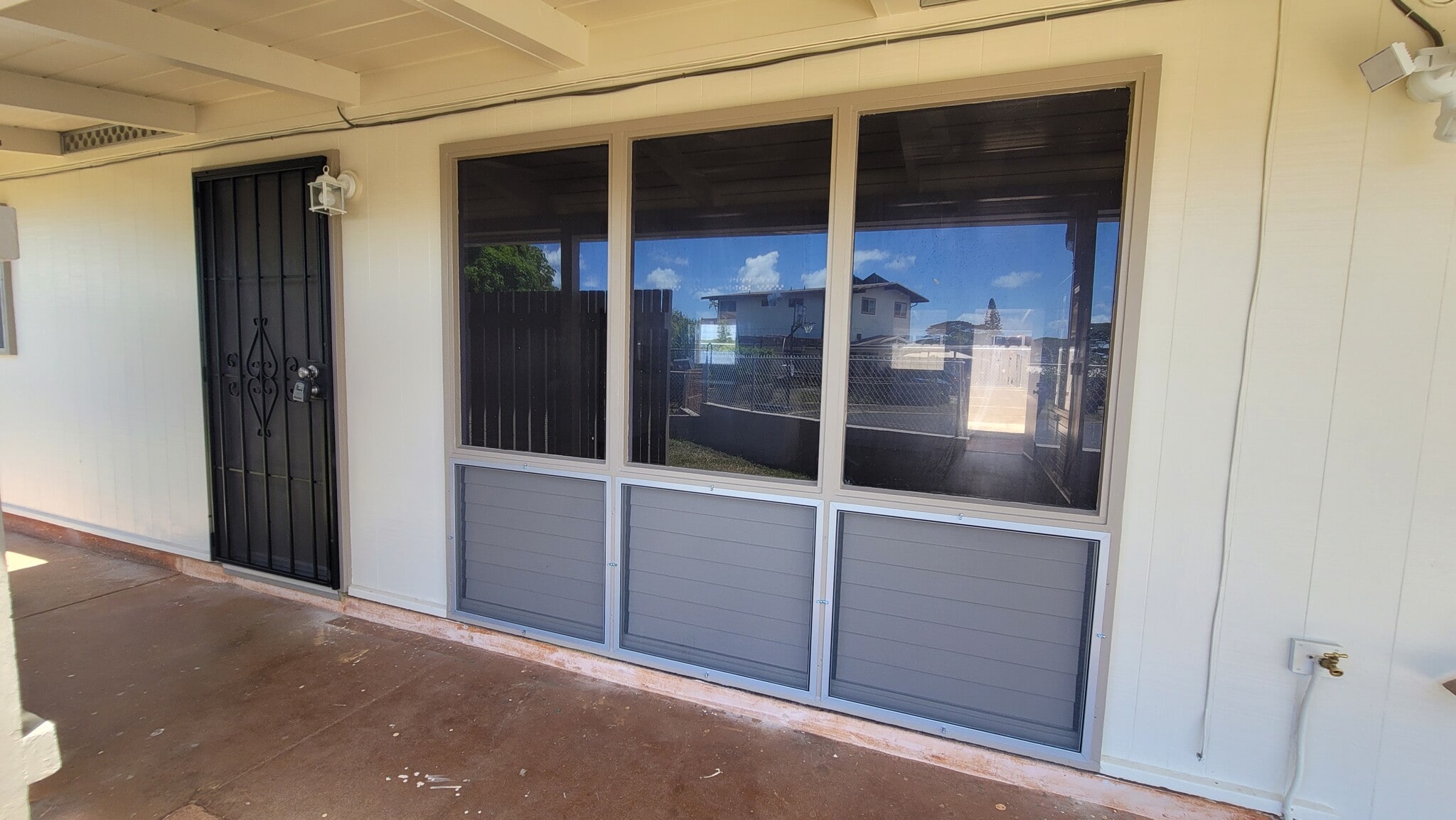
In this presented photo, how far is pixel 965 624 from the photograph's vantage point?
223 centimetres

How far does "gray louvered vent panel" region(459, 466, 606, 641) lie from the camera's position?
9.25 ft

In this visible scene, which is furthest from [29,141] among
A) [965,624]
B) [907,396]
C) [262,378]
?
[965,624]

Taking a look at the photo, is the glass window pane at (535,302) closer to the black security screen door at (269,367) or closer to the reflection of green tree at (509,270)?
the reflection of green tree at (509,270)

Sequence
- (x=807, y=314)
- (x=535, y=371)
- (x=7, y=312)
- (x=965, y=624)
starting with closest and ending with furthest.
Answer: (x=965, y=624), (x=807, y=314), (x=535, y=371), (x=7, y=312)

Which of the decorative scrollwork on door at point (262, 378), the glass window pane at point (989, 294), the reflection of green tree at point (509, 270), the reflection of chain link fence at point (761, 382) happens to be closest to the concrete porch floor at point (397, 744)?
the glass window pane at point (989, 294)

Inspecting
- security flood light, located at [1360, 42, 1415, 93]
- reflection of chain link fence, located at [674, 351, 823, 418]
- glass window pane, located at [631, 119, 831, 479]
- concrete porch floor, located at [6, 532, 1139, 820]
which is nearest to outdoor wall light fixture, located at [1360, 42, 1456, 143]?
security flood light, located at [1360, 42, 1415, 93]

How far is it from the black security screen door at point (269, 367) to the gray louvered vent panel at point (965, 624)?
2928 mm

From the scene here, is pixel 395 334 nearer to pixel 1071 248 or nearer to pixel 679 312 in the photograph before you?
pixel 679 312

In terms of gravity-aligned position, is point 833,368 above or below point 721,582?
above

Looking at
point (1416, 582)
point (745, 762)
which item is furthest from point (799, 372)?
point (1416, 582)

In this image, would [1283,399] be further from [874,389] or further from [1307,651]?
[874,389]

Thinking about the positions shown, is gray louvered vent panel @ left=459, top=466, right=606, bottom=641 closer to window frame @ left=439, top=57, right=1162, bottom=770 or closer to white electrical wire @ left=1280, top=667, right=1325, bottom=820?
window frame @ left=439, top=57, right=1162, bottom=770

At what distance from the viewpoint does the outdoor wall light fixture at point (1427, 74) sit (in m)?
1.56

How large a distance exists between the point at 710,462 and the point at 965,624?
1.18 m
